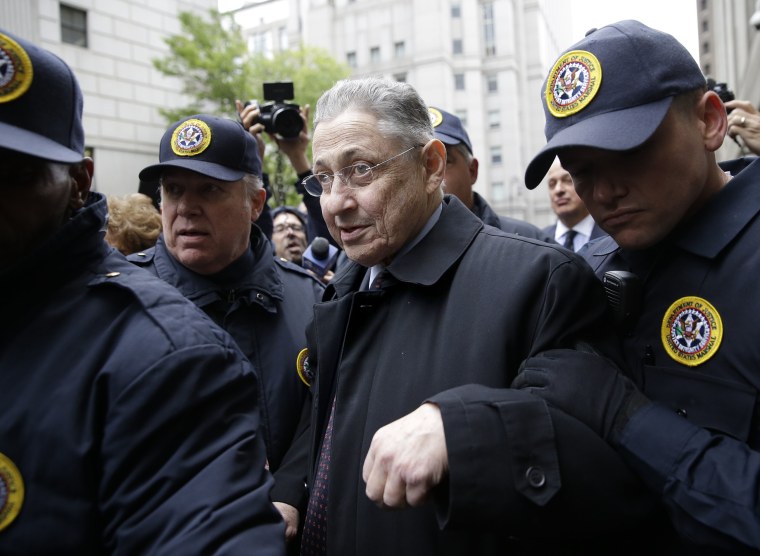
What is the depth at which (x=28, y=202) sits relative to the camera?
1370 millimetres

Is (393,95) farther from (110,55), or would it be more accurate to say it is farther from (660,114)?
(110,55)

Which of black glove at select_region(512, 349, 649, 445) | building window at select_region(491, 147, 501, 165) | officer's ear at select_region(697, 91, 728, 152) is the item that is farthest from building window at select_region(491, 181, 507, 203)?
black glove at select_region(512, 349, 649, 445)

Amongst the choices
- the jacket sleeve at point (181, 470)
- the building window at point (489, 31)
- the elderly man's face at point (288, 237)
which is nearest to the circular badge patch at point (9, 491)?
the jacket sleeve at point (181, 470)

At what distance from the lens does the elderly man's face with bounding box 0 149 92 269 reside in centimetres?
135

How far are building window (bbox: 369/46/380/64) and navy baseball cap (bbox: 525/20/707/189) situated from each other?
44809 millimetres

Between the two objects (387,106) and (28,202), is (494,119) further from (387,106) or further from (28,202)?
(28,202)

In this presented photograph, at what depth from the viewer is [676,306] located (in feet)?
5.15

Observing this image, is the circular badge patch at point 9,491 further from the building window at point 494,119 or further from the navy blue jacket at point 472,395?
the building window at point 494,119

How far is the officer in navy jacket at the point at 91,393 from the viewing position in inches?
48.2

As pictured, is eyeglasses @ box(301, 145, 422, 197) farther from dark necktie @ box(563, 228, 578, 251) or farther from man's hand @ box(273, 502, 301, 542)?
dark necktie @ box(563, 228, 578, 251)

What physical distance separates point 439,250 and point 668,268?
634mm

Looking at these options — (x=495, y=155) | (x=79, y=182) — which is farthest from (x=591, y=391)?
(x=495, y=155)

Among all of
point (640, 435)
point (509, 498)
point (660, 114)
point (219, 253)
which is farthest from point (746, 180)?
point (219, 253)

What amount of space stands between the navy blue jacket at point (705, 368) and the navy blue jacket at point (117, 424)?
0.82m
